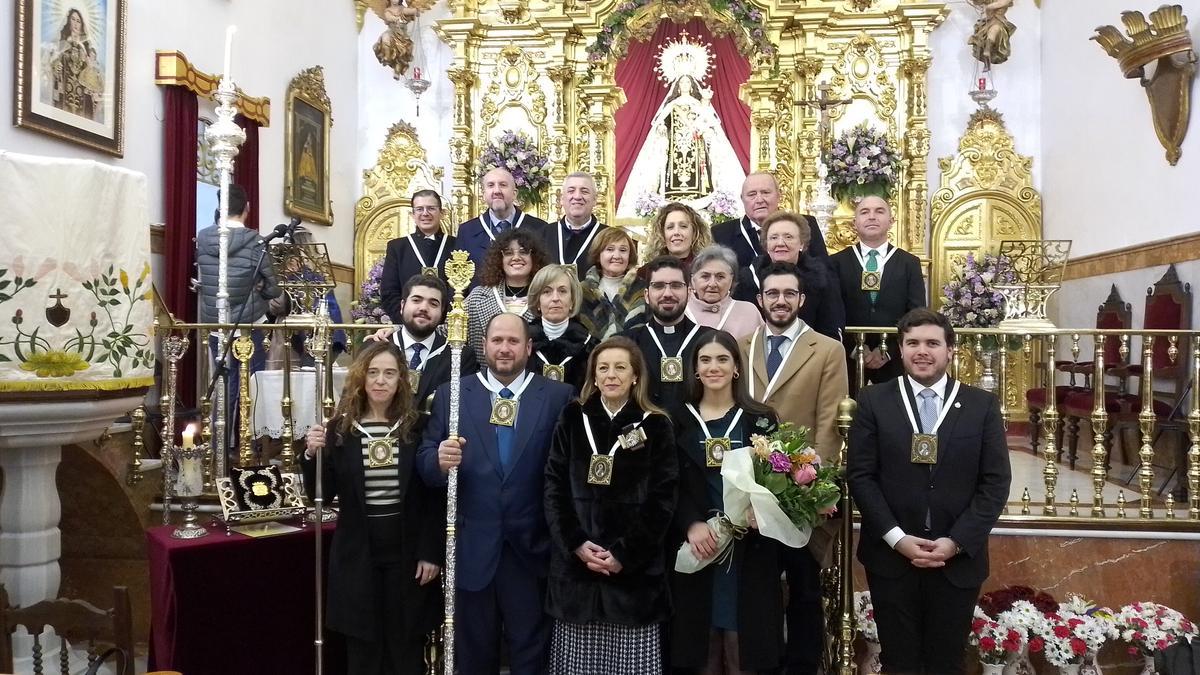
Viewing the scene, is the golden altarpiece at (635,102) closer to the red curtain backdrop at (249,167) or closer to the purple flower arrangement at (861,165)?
the purple flower arrangement at (861,165)

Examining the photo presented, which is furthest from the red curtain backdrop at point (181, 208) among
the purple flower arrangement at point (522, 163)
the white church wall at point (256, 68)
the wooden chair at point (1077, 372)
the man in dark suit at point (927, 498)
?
the wooden chair at point (1077, 372)

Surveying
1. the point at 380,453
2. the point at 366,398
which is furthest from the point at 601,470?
the point at 366,398

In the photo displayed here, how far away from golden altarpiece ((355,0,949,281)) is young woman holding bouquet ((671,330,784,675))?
6.74 metres

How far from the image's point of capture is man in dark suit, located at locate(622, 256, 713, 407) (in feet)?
12.9

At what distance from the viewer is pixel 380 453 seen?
12.3 feet

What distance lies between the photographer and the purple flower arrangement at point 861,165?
8.95 metres

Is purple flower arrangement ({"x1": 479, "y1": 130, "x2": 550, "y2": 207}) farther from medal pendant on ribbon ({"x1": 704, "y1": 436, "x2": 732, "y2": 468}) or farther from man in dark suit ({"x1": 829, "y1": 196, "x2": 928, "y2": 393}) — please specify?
medal pendant on ribbon ({"x1": 704, "y1": 436, "x2": 732, "y2": 468})

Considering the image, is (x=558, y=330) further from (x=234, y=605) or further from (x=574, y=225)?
(x=234, y=605)

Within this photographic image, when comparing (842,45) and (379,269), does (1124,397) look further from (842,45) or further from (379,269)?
(379,269)

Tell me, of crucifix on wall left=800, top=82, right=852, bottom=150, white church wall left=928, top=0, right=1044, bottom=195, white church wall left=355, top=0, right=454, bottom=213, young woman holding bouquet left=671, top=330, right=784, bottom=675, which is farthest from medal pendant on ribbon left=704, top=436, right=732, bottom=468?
white church wall left=355, top=0, right=454, bottom=213

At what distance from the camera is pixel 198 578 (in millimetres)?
3812

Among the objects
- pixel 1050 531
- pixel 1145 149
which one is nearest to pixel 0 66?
pixel 1050 531

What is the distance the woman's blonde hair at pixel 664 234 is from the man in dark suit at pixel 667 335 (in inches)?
26.7

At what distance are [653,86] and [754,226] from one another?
18.1ft
